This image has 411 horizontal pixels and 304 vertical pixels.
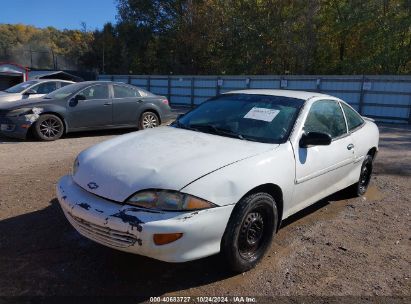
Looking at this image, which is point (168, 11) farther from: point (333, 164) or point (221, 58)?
point (333, 164)

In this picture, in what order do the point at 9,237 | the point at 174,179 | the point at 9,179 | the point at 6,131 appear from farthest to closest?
the point at 6,131 < the point at 9,179 < the point at 9,237 < the point at 174,179

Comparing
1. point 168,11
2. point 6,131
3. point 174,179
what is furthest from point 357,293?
point 168,11

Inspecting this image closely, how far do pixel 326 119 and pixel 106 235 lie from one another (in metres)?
2.92

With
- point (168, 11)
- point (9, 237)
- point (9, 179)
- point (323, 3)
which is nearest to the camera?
point (9, 237)

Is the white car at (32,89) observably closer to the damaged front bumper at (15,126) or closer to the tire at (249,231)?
the damaged front bumper at (15,126)

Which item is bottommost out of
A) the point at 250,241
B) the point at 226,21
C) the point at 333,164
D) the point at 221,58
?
the point at 250,241

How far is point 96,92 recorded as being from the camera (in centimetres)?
1038

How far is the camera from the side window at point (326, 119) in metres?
4.50

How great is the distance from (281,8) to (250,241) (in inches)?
1126

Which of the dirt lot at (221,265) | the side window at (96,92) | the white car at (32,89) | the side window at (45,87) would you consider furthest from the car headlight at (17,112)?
the dirt lot at (221,265)

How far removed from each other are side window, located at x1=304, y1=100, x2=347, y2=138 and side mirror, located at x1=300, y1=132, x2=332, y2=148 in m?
0.21

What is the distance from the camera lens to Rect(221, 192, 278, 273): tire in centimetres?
330

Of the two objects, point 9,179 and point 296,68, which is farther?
point 296,68

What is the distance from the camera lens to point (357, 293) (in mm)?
3340
